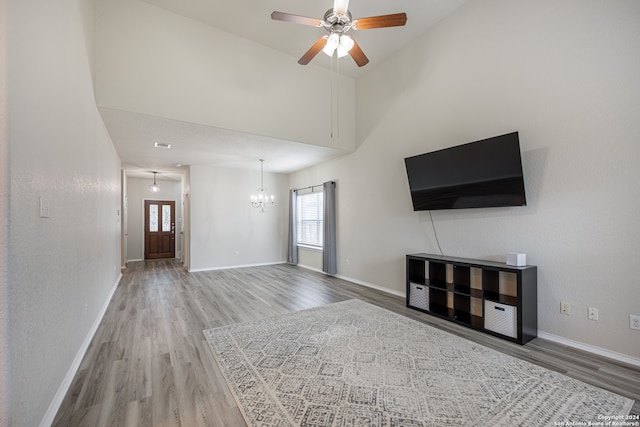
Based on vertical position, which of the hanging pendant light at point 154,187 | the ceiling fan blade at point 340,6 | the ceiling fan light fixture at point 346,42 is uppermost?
the ceiling fan blade at point 340,6

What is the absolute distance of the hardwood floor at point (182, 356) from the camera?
1906 millimetres

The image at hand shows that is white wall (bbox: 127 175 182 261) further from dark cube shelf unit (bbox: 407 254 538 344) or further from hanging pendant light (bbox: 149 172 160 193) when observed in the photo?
dark cube shelf unit (bbox: 407 254 538 344)

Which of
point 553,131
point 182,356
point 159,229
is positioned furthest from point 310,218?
point 159,229

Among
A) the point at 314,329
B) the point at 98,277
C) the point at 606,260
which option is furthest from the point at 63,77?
the point at 606,260

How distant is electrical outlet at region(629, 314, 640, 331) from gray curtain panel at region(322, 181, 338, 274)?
450 centimetres

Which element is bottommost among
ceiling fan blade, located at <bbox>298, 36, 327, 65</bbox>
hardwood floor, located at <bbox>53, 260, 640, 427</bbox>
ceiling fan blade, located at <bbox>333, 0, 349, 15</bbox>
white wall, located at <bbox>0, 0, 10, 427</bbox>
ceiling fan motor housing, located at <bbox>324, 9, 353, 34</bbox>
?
hardwood floor, located at <bbox>53, 260, 640, 427</bbox>

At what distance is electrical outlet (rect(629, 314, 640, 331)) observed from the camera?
2.45 m

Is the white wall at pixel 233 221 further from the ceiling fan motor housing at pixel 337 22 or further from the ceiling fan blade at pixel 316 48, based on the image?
the ceiling fan motor housing at pixel 337 22

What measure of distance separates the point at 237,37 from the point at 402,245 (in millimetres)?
4394

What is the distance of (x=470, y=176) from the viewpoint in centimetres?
348

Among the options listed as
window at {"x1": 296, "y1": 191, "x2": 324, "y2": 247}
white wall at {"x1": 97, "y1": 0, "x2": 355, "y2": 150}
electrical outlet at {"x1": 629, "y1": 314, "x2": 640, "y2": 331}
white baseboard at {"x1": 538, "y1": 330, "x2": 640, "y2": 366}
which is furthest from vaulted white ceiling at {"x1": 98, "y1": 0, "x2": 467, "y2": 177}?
white baseboard at {"x1": 538, "y1": 330, "x2": 640, "y2": 366}

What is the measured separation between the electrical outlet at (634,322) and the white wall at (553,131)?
4cm

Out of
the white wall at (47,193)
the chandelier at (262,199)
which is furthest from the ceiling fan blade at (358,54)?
the chandelier at (262,199)

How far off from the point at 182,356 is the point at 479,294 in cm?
344
